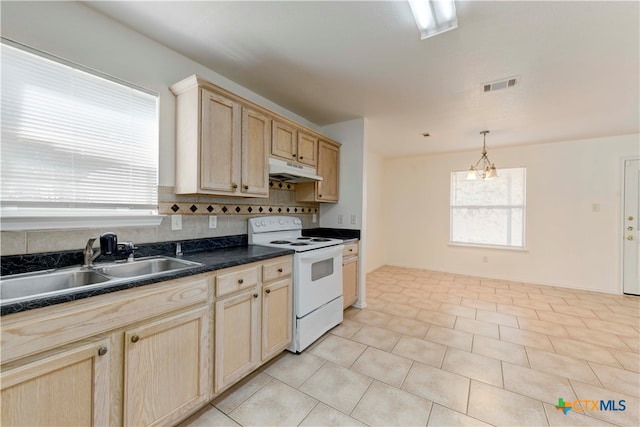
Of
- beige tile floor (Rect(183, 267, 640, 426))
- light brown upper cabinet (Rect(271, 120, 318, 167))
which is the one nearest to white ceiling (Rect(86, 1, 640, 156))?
light brown upper cabinet (Rect(271, 120, 318, 167))

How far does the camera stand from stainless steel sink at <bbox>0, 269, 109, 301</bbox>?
1.21m

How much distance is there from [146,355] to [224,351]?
49 cm

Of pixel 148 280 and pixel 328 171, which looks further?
pixel 328 171

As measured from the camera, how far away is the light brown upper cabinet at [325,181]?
123 inches

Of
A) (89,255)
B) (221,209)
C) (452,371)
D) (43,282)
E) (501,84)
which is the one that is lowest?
(452,371)

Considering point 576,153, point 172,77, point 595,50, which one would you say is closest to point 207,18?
point 172,77

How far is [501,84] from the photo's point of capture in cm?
237

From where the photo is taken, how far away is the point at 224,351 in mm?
1647

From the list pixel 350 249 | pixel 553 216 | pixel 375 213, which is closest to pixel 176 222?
pixel 350 249

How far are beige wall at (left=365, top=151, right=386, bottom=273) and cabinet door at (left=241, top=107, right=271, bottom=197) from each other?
2.95m

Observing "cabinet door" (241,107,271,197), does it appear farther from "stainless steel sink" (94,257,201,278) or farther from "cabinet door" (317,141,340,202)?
"cabinet door" (317,141,340,202)

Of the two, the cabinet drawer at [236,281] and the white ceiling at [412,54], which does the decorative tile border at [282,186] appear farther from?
the cabinet drawer at [236,281]

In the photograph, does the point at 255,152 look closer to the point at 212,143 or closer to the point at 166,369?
the point at 212,143

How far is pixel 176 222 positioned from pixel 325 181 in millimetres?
1762
